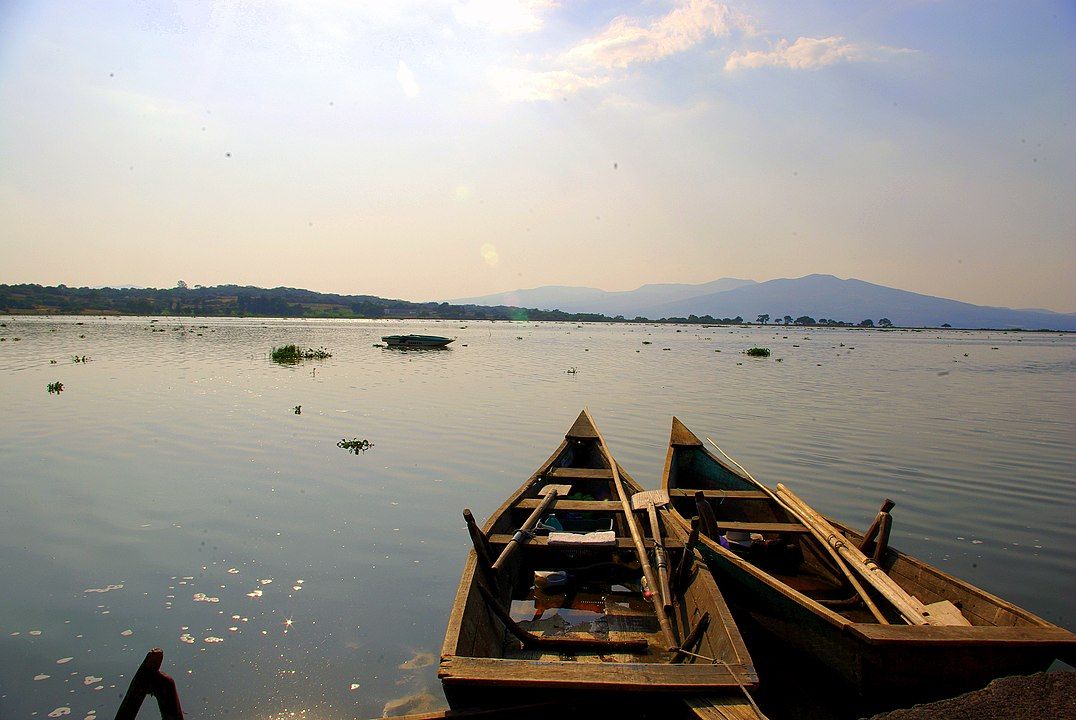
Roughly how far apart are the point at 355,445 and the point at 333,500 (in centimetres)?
411

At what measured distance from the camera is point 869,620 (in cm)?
659

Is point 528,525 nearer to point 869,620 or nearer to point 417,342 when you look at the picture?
point 869,620

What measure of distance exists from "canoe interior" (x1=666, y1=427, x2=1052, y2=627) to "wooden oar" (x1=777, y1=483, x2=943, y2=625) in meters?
0.25

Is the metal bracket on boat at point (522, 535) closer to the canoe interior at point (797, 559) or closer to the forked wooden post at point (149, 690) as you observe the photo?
the canoe interior at point (797, 559)

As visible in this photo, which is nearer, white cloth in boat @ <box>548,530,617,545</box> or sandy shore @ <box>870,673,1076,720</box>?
sandy shore @ <box>870,673,1076,720</box>

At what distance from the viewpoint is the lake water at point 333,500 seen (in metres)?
6.24

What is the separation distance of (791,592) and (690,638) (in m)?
1.45

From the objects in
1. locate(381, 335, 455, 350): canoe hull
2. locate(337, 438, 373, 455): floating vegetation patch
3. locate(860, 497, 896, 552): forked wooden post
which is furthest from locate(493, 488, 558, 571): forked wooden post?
locate(381, 335, 455, 350): canoe hull

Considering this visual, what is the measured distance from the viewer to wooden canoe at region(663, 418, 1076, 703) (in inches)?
185

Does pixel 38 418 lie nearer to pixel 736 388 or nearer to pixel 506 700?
pixel 506 700

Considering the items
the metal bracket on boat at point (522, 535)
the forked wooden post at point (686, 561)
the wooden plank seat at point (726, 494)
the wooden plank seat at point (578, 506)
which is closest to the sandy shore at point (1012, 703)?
the forked wooden post at point (686, 561)

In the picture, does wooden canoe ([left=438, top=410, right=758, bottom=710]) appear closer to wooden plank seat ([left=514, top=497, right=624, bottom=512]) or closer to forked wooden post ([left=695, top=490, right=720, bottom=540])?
wooden plank seat ([left=514, top=497, right=624, bottom=512])

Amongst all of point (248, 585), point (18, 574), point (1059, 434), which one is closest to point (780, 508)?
point (248, 585)

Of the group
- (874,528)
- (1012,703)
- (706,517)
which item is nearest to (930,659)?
(1012,703)
